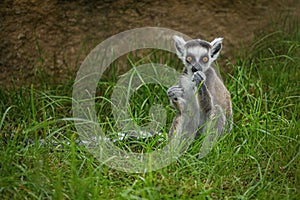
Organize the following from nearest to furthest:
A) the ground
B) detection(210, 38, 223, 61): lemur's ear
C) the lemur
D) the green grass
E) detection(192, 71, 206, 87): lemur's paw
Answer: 1. the green grass
2. detection(192, 71, 206, 87): lemur's paw
3. the lemur
4. detection(210, 38, 223, 61): lemur's ear
5. the ground

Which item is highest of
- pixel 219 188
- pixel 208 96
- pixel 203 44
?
pixel 203 44

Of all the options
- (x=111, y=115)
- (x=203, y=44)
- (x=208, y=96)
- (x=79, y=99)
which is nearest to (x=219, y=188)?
(x=208, y=96)

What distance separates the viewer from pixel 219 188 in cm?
347

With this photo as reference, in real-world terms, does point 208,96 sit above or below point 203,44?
below

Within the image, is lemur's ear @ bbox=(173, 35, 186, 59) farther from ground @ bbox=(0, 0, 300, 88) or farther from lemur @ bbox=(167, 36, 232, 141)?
ground @ bbox=(0, 0, 300, 88)

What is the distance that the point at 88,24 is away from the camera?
5426mm

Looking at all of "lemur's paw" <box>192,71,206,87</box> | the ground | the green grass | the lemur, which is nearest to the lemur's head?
the lemur

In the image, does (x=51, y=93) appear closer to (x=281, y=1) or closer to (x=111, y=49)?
(x=111, y=49)

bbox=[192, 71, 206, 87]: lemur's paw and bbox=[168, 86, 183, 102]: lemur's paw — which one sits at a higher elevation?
bbox=[192, 71, 206, 87]: lemur's paw

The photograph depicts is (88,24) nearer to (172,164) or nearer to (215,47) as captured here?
(215,47)

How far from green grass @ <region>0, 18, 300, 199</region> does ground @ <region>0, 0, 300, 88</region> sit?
415 millimetres

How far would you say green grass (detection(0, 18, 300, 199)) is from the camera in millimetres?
3223

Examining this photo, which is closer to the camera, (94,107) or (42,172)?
(42,172)

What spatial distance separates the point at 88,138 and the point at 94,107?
561 millimetres
